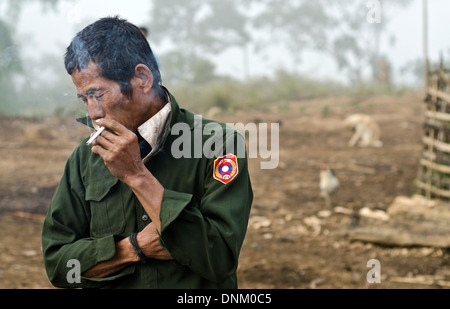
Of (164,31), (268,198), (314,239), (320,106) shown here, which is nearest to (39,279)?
(314,239)

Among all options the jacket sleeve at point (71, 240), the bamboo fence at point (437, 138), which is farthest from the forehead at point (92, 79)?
the bamboo fence at point (437, 138)

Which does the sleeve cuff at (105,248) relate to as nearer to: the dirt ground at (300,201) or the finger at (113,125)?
the finger at (113,125)

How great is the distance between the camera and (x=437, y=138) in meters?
6.54

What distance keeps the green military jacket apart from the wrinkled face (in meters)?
0.19

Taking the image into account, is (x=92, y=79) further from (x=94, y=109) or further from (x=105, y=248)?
(x=105, y=248)

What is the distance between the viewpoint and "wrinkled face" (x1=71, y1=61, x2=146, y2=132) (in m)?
1.71

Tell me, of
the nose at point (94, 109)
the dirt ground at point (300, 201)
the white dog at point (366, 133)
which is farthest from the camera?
the white dog at point (366, 133)

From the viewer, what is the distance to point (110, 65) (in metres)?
1.71

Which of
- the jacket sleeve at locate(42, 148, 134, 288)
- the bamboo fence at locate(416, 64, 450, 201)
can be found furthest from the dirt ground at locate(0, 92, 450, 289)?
the jacket sleeve at locate(42, 148, 134, 288)

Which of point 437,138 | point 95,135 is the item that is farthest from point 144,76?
point 437,138

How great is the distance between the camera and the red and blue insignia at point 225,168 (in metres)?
1.77

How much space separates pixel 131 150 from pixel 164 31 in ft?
98.7

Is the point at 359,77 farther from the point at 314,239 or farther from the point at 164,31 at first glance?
the point at 314,239

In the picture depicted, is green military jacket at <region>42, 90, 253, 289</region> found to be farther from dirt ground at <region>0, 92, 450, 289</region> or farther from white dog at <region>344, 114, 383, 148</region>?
white dog at <region>344, 114, 383, 148</region>
